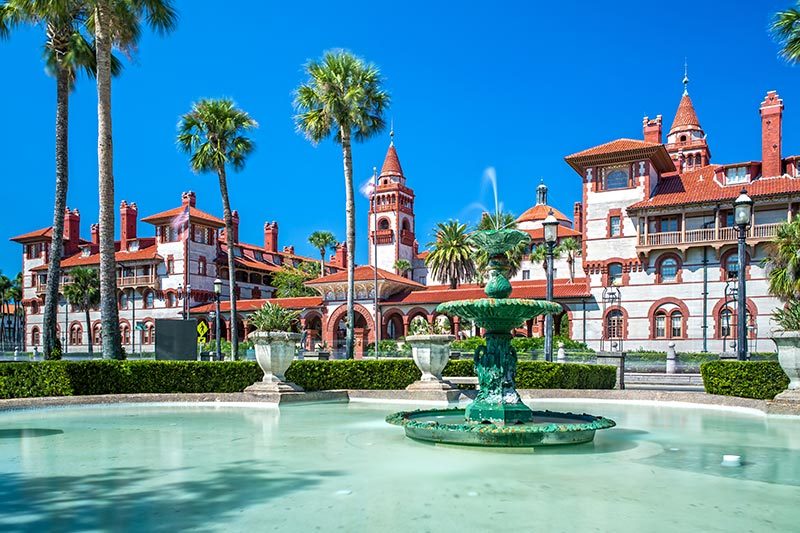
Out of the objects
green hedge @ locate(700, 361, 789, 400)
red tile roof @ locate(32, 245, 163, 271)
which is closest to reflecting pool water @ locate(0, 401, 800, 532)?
green hedge @ locate(700, 361, 789, 400)

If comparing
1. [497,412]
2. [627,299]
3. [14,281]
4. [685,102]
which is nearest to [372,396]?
[497,412]

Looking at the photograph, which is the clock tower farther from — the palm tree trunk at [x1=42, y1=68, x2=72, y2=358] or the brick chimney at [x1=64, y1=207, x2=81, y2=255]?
the palm tree trunk at [x1=42, y1=68, x2=72, y2=358]

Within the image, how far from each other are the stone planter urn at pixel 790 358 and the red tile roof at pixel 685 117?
6833 cm

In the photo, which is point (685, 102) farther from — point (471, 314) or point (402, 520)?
point (402, 520)

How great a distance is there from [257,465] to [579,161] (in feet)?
144

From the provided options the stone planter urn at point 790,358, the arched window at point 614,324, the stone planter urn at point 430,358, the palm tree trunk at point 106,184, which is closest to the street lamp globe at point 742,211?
the stone planter urn at point 790,358

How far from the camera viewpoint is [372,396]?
19.7 m

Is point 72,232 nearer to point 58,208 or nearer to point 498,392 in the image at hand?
point 58,208

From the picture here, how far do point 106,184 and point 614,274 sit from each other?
35753mm

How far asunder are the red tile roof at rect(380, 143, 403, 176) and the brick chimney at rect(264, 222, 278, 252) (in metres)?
14.9

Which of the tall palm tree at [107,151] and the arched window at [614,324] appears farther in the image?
the arched window at [614,324]

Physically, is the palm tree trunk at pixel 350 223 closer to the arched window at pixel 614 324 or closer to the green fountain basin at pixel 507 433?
the green fountain basin at pixel 507 433

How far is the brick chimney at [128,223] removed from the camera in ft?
229

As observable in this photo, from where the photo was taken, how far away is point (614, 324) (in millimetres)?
47875
